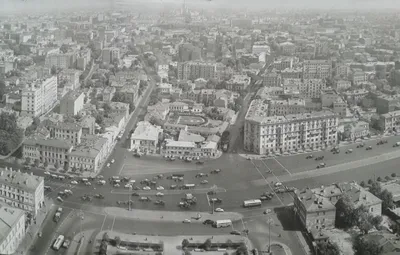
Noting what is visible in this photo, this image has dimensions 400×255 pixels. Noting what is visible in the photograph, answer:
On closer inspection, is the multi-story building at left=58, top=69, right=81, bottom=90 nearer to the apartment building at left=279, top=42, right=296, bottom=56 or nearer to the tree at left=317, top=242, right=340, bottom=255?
the apartment building at left=279, top=42, right=296, bottom=56

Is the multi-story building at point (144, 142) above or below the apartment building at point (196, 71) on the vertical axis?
below

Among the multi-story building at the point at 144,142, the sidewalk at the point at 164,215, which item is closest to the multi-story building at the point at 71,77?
the multi-story building at the point at 144,142

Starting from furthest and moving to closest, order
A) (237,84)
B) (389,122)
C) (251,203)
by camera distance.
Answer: (237,84) → (389,122) → (251,203)

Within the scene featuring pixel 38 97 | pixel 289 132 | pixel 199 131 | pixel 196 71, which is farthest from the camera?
pixel 196 71

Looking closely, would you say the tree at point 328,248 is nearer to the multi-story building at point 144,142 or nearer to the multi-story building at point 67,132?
the multi-story building at point 144,142

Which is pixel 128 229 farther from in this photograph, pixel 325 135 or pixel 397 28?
pixel 397 28

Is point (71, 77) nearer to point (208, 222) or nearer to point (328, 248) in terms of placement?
point (208, 222)

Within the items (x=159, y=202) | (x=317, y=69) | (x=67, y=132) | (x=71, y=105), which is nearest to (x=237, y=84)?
(x=317, y=69)
